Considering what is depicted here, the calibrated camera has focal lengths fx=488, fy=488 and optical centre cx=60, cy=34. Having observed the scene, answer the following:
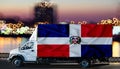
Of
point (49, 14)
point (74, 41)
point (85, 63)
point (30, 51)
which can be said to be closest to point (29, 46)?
point (30, 51)

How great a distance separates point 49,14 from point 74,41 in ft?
36.0

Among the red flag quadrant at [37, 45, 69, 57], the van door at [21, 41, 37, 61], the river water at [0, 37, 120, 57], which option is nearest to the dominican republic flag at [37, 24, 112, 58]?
the red flag quadrant at [37, 45, 69, 57]

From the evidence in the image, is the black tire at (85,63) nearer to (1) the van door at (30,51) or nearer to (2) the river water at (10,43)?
(1) the van door at (30,51)

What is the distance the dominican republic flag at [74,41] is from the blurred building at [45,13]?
33.6ft

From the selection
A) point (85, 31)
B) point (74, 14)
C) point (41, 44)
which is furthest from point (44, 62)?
point (74, 14)

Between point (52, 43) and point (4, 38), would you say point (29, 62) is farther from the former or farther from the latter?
point (4, 38)

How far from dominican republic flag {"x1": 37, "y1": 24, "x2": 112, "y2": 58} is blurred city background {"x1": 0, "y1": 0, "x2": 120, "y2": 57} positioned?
9.70 metres

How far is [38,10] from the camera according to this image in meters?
36.1

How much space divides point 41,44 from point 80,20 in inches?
419

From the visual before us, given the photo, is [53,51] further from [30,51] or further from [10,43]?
[10,43]

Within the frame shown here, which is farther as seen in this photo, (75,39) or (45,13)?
(45,13)

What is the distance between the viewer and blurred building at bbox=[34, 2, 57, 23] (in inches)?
1413

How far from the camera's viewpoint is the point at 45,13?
3644 cm

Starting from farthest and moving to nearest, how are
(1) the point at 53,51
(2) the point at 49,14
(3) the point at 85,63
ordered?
(2) the point at 49,14, (1) the point at 53,51, (3) the point at 85,63
